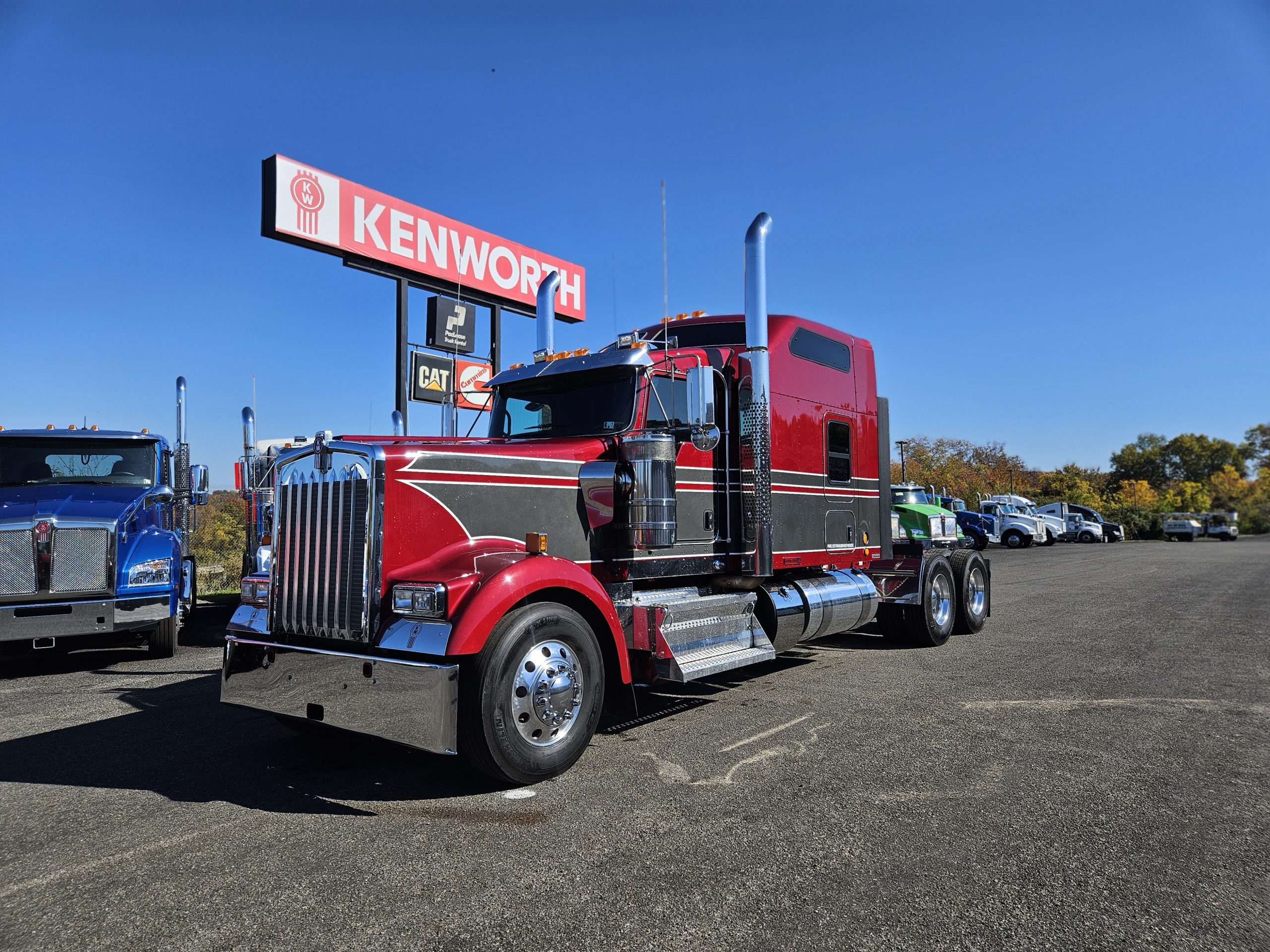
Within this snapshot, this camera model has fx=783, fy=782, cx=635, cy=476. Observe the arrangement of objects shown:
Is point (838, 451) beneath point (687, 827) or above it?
above

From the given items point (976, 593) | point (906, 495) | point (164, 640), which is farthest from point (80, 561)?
point (976, 593)

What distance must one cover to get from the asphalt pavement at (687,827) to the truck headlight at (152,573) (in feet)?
4.25

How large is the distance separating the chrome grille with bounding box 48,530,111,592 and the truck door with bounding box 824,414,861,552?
7021 millimetres

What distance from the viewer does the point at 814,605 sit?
710cm

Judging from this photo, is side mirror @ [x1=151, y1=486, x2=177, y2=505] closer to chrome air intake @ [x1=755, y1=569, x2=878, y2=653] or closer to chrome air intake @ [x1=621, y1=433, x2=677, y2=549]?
chrome air intake @ [x1=621, y1=433, x2=677, y2=549]

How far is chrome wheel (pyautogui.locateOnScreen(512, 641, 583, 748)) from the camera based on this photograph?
4281 millimetres

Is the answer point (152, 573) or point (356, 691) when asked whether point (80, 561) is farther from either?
point (356, 691)

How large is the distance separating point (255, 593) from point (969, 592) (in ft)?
27.6

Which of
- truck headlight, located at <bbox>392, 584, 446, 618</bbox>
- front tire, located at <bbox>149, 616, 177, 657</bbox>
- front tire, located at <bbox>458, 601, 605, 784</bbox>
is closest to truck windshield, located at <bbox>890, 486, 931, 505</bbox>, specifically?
front tire, located at <bbox>458, 601, 605, 784</bbox>

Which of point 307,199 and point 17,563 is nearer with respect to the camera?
point 17,563

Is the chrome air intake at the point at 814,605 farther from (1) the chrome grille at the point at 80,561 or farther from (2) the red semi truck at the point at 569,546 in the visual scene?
(1) the chrome grille at the point at 80,561

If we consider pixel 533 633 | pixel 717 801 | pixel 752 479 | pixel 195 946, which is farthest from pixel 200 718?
pixel 752 479

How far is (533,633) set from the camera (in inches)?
171

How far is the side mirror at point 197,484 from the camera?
→ 30.6ft
